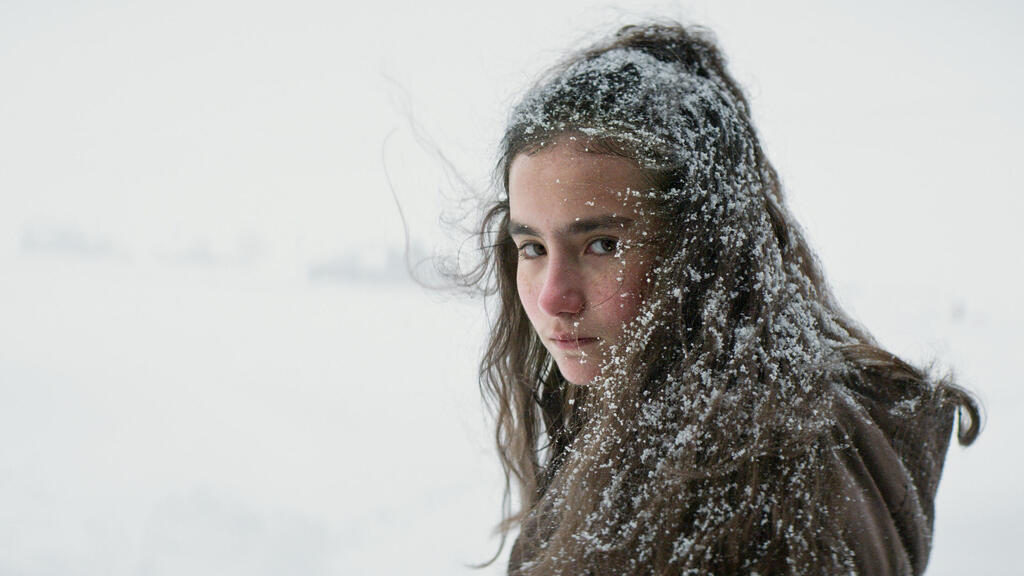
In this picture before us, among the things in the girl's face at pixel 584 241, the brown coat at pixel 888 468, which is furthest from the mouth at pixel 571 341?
the brown coat at pixel 888 468

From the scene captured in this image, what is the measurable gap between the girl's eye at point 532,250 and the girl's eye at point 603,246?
55 millimetres

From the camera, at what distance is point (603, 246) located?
52 cm

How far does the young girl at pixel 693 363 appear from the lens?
470 mm

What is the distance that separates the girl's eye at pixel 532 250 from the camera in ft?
1.86

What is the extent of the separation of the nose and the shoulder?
0.21m

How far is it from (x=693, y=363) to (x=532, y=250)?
0.53 ft

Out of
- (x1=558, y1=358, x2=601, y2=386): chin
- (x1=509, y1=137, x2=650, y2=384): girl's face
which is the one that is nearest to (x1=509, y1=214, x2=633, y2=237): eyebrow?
(x1=509, y1=137, x2=650, y2=384): girl's face

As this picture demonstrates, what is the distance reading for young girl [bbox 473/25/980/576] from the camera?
470mm

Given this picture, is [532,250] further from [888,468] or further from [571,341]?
[888,468]

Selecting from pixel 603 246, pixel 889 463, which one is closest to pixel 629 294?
pixel 603 246

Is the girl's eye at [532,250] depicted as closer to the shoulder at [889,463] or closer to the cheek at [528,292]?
the cheek at [528,292]

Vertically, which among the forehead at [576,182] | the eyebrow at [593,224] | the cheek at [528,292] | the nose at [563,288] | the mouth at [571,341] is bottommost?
the mouth at [571,341]

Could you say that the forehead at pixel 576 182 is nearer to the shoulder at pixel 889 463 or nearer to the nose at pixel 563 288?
the nose at pixel 563 288

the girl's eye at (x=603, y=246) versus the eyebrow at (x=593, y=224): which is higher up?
the eyebrow at (x=593, y=224)
